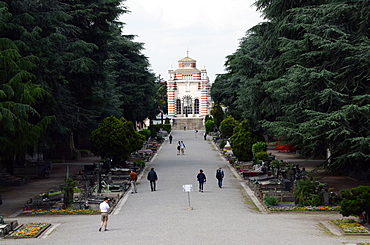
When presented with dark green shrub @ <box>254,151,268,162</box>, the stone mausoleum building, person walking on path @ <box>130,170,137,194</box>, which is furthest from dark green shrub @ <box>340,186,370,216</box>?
the stone mausoleum building

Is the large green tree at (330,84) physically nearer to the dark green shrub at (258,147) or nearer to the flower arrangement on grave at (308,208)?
the flower arrangement on grave at (308,208)

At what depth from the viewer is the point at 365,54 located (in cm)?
2233

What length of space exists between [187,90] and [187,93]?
53cm

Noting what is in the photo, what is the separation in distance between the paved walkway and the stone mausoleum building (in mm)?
A: 78828

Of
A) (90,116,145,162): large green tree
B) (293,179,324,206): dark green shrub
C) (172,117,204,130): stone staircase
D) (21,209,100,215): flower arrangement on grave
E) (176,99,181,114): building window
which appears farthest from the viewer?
(176,99,181,114): building window

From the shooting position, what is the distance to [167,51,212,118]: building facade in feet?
349

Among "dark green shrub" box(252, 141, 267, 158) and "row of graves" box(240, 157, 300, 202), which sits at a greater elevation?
"dark green shrub" box(252, 141, 267, 158)

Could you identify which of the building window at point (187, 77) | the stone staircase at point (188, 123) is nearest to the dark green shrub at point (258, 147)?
the stone staircase at point (188, 123)

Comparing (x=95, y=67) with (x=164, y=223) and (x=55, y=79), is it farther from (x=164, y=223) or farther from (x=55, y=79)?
(x=164, y=223)

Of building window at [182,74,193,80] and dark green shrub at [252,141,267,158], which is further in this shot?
building window at [182,74,193,80]

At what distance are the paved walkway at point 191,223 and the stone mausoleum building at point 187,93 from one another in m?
78.8

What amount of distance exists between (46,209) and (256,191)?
8.86 metres

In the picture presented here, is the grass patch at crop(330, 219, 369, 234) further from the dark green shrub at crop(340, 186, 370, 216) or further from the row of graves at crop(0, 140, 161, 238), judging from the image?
the row of graves at crop(0, 140, 161, 238)

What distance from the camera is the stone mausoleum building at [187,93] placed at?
4170 inches
